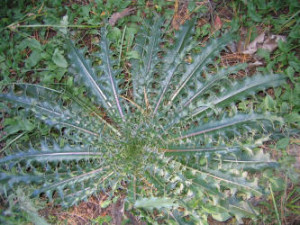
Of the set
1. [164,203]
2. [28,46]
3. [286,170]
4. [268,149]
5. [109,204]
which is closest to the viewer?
[164,203]

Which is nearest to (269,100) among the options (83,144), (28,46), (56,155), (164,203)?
(164,203)

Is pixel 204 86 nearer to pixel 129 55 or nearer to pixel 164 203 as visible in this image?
pixel 129 55

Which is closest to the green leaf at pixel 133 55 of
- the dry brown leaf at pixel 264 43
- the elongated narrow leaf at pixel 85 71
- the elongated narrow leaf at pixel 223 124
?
the elongated narrow leaf at pixel 85 71

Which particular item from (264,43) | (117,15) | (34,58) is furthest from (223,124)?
(34,58)

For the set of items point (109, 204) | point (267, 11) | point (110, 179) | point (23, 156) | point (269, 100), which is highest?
point (267, 11)

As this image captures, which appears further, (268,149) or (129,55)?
(129,55)

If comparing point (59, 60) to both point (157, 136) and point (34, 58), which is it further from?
point (157, 136)
